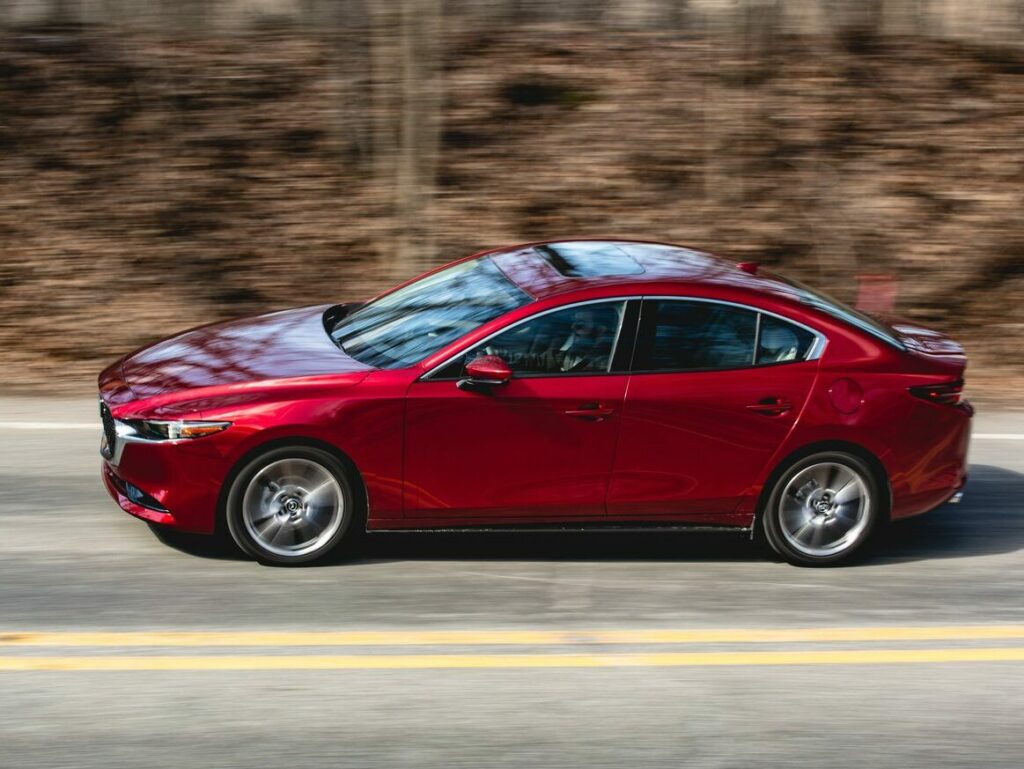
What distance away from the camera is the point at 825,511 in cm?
697

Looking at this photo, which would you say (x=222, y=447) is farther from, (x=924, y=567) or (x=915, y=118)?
(x=915, y=118)

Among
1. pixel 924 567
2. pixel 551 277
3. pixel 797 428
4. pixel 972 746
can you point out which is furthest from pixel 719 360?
pixel 972 746

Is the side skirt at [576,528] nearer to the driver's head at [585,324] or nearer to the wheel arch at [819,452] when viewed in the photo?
the wheel arch at [819,452]

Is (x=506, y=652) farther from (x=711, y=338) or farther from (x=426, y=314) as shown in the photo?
(x=426, y=314)

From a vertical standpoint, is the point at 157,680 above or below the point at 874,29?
below

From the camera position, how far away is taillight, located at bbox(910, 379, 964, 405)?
273 inches

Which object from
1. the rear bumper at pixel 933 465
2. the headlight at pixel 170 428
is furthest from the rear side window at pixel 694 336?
the headlight at pixel 170 428

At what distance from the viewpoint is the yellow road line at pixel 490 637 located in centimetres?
584

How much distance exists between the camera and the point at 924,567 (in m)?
7.06

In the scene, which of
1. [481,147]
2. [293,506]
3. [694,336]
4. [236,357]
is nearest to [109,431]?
[236,357]

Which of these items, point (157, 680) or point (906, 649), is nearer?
point (157, 680)

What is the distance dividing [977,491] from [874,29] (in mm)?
9874

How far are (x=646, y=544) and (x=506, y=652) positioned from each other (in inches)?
63.9

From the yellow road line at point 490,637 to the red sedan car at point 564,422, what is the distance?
31.2 inches
